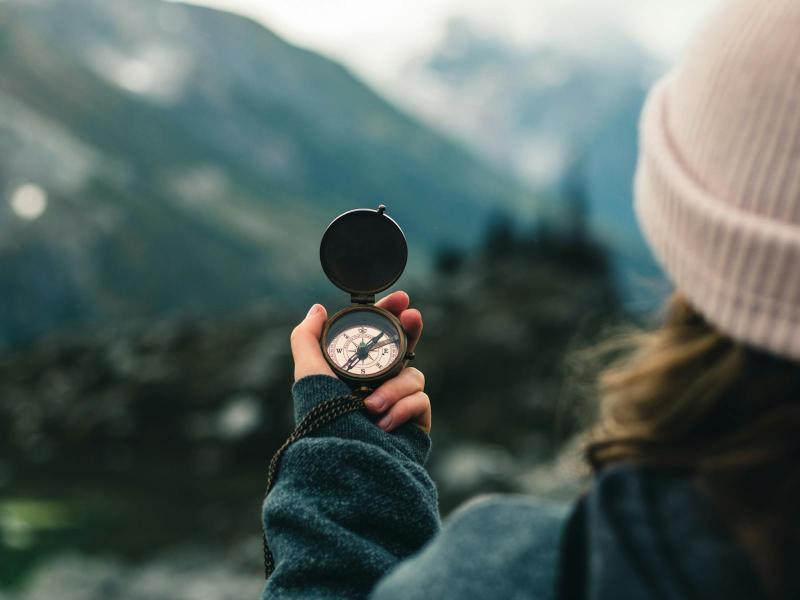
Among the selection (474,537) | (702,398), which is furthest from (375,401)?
(702,398)

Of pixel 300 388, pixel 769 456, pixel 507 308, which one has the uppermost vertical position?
pixel 769 456

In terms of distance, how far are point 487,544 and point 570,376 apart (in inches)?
19.5

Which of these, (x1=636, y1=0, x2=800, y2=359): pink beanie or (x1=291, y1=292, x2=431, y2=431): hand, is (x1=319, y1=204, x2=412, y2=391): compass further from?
(x1=636, y1=0, x2=800, y2=359): pink beanie

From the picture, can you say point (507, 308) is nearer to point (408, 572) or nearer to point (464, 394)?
point (464, 394)

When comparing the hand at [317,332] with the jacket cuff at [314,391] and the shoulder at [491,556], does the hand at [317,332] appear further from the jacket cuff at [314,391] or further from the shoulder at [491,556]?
the shoulder at [491,556]

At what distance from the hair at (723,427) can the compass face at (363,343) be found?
2.24 ft

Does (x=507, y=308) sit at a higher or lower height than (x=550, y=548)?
lower

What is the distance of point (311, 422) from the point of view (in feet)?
4.87

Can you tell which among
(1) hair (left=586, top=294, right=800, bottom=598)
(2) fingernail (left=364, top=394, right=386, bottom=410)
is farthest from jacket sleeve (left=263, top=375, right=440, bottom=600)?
(1) hair (left=586, top=294, right=800, bottom=598)

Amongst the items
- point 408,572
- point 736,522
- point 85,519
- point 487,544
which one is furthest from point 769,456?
point 85,519

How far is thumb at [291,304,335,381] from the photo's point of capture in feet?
5.39

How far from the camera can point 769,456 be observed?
0.90m

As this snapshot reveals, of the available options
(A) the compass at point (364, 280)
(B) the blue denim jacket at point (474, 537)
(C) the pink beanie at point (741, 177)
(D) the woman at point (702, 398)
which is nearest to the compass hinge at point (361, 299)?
(A) the compass at point (364, 280)

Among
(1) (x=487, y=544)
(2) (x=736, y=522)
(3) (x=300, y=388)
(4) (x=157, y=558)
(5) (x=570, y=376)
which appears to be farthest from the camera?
(4) (x=157, y=558)
